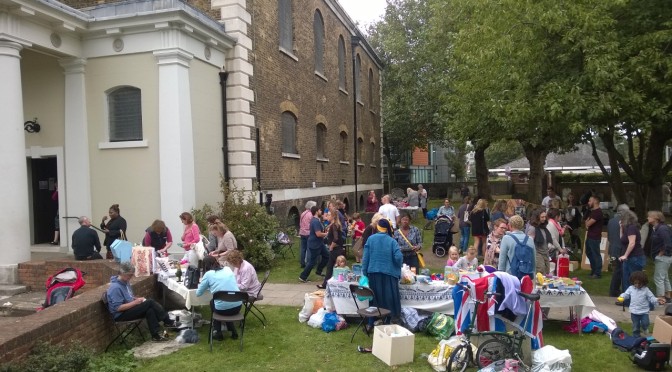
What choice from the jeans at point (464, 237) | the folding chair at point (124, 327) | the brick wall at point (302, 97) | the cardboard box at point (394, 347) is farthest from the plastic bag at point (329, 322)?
the brick wall at point (302, 97)

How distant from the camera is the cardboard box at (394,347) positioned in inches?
257

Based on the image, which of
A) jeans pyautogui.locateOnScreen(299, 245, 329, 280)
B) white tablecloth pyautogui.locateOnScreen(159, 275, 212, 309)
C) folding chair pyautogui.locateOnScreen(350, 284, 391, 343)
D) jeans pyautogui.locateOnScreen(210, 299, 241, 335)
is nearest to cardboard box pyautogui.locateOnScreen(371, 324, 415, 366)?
folding chair pyautogui.locateOnScreen(350, 284, 391, 343)

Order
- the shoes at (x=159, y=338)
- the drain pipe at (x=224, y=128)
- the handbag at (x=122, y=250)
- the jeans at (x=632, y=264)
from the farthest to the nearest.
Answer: the drain pipe at (x=224, y=128) → the handbag at (x=122, y=250) → the jeans at (x=632, y=264) → the shoes at (x=159, y=338)

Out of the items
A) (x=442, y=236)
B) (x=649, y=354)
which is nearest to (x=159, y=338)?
(x=649, y=354)

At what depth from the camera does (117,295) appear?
7.36 meters

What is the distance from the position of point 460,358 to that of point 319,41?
Answer: 17.5 meters

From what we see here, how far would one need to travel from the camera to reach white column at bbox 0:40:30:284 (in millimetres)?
10617

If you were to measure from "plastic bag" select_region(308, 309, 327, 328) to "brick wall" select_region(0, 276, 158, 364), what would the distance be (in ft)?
9.18

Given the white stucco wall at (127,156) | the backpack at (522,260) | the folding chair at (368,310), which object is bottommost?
the folding chair at (368,310)

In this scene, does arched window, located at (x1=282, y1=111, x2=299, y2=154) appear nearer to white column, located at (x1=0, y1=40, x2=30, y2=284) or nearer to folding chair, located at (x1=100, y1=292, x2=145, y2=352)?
white column, located at (x1=0, y1=40, x2=30, y2=284)

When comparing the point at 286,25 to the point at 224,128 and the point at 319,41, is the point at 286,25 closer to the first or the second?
the point at 319,41

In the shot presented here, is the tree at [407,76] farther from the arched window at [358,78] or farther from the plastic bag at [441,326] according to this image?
the plastic bag at [441,326]

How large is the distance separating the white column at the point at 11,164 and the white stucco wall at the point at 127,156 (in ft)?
6.81

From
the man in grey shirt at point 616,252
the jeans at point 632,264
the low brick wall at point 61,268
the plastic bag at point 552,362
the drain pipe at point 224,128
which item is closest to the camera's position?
the plastic bag at point 552,362
